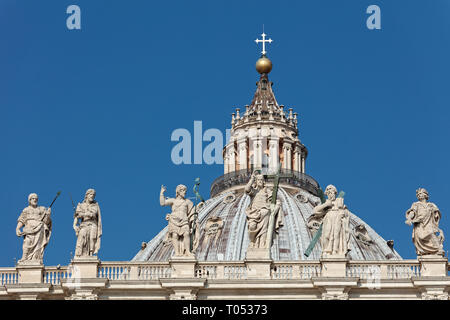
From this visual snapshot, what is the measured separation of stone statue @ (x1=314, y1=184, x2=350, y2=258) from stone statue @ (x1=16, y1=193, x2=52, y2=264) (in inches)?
456

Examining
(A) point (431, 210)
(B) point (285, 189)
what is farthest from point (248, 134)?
(A) point (431, 210)

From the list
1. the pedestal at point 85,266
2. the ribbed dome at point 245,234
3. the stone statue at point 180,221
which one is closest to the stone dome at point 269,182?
the ribbed dome at point 245,234

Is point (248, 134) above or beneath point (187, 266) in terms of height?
above

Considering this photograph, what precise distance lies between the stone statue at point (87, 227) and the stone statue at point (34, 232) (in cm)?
129

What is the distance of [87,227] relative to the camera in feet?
224

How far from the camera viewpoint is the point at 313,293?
67.0 meters

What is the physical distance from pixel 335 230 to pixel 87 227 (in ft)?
34.2

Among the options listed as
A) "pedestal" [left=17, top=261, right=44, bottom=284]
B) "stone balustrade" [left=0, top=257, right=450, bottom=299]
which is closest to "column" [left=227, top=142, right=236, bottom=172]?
"stone balustrade" [left=0, top=257, right=450, bottom=299]

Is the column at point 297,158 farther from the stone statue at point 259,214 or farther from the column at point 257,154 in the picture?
the stone statue at point 259,214

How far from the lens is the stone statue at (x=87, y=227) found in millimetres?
68125
